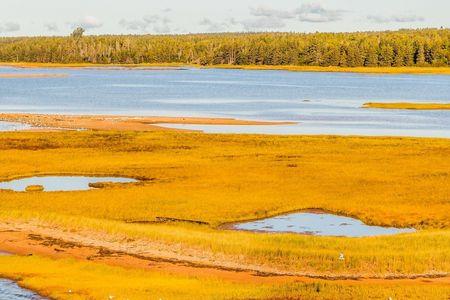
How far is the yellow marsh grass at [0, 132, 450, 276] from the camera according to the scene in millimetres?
28984

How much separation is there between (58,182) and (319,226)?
A: 17.1 meters

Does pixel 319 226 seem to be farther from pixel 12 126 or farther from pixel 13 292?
pixel 12 126

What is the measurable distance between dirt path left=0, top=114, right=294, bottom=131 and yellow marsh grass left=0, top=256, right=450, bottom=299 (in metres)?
48.7

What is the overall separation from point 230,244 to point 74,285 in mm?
6390

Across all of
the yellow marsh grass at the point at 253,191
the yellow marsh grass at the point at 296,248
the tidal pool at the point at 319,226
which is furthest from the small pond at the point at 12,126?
the tidal pool at the point at 319,226

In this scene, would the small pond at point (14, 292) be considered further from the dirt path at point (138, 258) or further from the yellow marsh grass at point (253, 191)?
the yellow marsh grass at point (253, 191)

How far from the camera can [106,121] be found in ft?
271

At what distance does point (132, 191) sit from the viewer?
4122cm

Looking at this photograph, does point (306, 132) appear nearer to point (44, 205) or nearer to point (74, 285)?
point (44, 205)

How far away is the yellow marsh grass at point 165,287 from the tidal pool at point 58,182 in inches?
615

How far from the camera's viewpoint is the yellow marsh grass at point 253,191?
29.0 metres

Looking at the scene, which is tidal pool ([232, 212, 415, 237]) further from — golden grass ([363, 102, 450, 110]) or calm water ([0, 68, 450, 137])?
golden grass ([363, 102, 450, 110])

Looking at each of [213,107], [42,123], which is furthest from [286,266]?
[213,107]

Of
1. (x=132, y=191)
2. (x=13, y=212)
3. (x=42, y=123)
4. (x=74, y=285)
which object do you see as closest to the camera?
(x=74, y=285)
